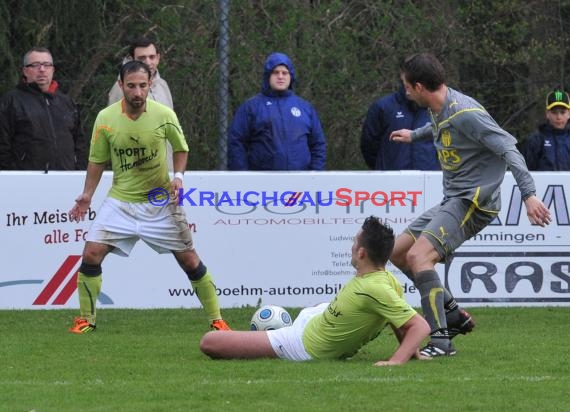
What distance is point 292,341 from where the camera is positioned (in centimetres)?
843

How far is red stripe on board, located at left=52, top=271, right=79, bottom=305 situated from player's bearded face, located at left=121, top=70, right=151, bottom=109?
2373 mm

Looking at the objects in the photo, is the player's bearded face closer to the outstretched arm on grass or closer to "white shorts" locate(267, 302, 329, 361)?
"white shorts" locate(267, 302, 329, 361)

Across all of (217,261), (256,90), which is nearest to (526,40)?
(256,90)

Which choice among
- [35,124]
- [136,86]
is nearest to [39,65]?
[35,124]

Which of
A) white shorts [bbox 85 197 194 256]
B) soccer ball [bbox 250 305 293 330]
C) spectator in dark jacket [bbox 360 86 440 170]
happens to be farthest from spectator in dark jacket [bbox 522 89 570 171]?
soccer ball [bbox 250 305 293 330]

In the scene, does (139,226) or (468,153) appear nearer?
(468,153)

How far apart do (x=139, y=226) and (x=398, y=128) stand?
321 cm

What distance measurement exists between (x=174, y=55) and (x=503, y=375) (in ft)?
24.0

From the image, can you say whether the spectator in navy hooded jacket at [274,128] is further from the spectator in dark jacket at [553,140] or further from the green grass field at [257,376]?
the spectator in dark jacket at [553,140]

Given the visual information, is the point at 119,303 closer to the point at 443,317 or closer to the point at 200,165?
the point at 200,165

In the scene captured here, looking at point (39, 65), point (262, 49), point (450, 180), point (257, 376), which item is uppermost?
point (262, 49)

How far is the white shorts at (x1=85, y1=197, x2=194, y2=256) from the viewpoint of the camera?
10242 mm

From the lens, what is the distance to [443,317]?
883 centimetres

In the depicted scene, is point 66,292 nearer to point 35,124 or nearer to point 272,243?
point 35,124
